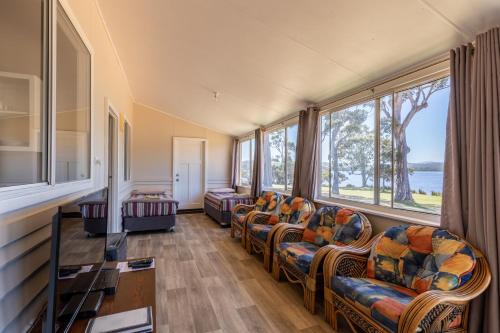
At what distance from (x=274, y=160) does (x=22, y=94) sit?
4298 millimetres

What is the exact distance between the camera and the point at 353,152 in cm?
306

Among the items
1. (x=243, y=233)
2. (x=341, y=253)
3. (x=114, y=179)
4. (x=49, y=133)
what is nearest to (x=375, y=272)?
(x=341, y=253)

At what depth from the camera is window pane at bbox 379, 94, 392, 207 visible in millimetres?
2576

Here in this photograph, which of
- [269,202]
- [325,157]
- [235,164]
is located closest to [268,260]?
[269,202]

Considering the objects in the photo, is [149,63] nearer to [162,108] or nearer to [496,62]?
[162,108]

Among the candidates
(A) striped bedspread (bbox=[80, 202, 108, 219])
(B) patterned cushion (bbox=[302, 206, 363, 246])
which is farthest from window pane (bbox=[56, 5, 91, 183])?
(B) patterned cushion (bbox=[302, 206, 363, 246])

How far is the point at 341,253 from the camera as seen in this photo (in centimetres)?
206

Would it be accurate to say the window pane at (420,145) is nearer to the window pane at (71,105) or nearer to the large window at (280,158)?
the large window at (280,158)

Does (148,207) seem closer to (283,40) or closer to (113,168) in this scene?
(113,168)

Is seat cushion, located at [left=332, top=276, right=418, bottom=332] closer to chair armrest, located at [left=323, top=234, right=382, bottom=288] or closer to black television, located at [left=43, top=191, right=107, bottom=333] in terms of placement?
chair armrest, located at [left=323, top=234, right=382, bottom=288]

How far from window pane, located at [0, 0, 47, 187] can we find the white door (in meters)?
5.46

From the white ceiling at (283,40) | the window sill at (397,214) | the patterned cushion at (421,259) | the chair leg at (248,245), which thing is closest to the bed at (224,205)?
the chair leg at (248,245)

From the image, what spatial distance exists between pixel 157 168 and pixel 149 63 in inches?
136

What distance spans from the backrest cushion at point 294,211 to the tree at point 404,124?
3.59 ft
